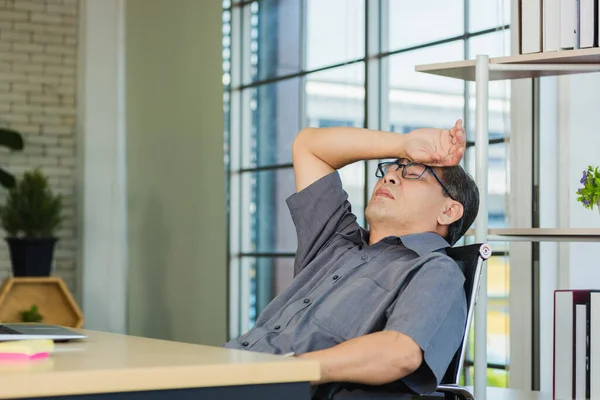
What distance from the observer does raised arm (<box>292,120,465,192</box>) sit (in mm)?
2393

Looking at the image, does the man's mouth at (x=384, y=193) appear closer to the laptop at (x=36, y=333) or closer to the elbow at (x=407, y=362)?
the elbow at (x=407, y=362)

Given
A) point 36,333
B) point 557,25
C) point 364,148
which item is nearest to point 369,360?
point 36,333

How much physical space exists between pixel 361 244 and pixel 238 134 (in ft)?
10.3

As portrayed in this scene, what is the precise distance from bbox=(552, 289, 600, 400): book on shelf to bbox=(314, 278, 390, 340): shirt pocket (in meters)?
0.72

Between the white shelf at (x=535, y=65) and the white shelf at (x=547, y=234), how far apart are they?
446 mm

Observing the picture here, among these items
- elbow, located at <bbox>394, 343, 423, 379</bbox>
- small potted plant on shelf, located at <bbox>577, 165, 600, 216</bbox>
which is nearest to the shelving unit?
small potted plant on shelf, located at <bbox>577, 165, 600, 216</bbox>

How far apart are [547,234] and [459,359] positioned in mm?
648

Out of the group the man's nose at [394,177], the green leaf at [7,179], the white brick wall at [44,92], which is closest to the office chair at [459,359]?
the man's nose at [394,177]

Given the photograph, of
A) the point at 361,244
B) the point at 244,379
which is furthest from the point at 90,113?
the point at 244,379

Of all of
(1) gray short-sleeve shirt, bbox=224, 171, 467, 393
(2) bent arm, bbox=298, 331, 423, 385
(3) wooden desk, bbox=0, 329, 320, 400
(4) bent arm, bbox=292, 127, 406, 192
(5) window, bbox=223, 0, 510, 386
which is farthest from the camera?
(5) window, bbox=223, 0, 510, 386

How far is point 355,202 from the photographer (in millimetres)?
4578

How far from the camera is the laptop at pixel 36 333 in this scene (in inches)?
57.8

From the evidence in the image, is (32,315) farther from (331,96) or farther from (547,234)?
(547,234)

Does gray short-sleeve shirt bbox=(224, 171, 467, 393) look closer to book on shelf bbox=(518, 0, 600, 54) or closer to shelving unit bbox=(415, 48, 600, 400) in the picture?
shelving unit bbox=(415, 48, 600, 400)
